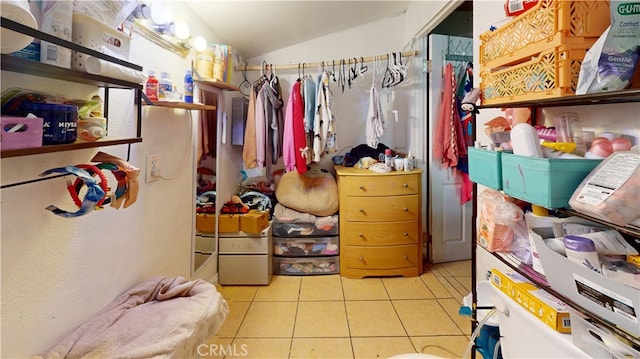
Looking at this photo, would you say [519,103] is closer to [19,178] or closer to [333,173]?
[19,178]

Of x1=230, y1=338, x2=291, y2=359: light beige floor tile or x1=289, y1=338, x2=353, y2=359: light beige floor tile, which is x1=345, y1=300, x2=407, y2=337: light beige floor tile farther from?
x1=230, y1=338, x2=291, y2=359: light beige floor tile

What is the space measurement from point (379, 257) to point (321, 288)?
1.91 feet

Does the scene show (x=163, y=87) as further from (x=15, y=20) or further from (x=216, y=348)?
(x=216, y=348)

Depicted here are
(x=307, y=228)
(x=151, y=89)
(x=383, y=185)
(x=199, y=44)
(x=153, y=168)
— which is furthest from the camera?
(x=307, y=228)

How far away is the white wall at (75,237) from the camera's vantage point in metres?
0.81

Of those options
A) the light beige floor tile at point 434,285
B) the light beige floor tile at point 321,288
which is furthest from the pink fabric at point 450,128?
the light beige floor tile at point 321,288

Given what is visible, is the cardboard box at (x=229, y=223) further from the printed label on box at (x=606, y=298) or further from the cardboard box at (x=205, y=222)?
the printed label on box at (x=606, y=298)

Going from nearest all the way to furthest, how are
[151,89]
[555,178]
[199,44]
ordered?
[555,178]
[151,89]
[199,44]

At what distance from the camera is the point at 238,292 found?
2.34 m

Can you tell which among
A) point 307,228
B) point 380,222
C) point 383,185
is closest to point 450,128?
point 383,185

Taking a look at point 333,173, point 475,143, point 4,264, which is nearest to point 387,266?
point 333,173

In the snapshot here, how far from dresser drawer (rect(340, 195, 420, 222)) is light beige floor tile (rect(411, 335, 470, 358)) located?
3.26ft

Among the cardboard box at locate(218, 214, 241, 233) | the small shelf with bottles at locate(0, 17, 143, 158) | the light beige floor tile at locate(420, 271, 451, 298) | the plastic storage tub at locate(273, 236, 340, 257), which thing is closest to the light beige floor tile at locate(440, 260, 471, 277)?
the light beige floor tile at locate(420, 271, 451, 298)

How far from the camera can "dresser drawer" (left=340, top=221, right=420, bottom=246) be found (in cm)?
253
